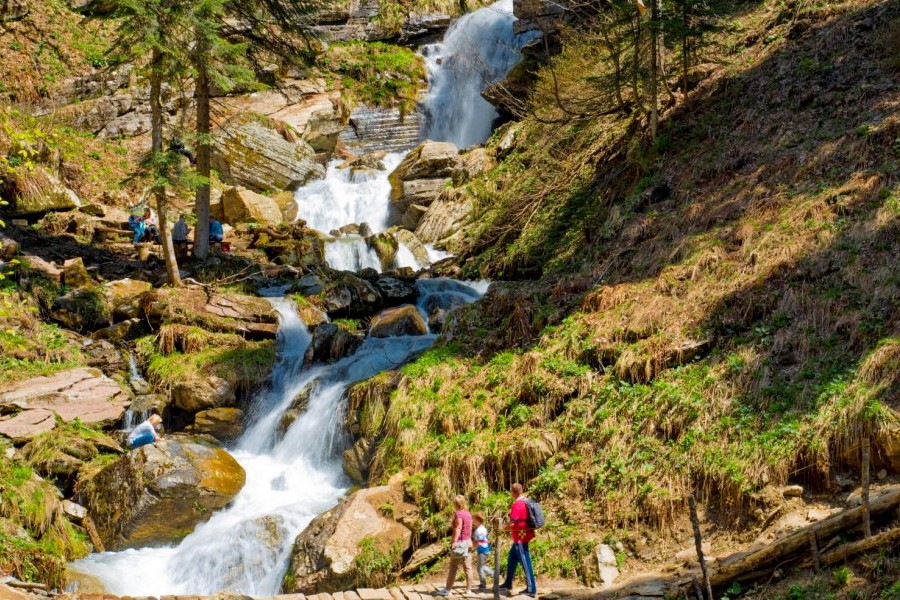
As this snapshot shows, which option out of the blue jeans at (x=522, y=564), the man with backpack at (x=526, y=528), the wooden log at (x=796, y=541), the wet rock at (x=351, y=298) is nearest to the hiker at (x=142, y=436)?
the wet rock at (x=351, y=298)

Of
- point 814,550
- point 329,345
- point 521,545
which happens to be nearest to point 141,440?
point 329,345

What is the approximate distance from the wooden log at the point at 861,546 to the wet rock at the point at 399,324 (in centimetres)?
1099

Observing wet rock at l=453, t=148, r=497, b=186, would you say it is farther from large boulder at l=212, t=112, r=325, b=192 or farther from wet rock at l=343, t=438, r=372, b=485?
wet rock at l=343, t=438, r=372, b=485

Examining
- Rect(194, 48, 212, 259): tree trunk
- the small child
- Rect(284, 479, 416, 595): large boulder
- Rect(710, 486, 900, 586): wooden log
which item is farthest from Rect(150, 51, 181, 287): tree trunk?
Rect(710, 486, 900, 586): wooden log

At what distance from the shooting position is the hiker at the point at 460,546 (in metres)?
9.10

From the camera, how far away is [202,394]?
47.6 feet

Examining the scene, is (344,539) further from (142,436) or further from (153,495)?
(142,436)

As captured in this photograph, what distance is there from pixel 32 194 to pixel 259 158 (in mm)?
7438

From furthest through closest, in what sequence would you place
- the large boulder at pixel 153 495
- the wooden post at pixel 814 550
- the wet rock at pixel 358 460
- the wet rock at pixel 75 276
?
the wet rock at pixel 75 276, the wet rock at pixel 358 460, the large boulder at pixel 153 495, the wooden post at pixel 814 550

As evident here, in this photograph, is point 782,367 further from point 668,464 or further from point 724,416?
point 668,464

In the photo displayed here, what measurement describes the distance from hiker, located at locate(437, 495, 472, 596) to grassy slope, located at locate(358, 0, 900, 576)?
989mm

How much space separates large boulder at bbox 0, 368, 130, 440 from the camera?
41.7 ft

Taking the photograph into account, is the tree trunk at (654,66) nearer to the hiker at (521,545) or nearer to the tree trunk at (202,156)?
the tree trunk at (202,156)

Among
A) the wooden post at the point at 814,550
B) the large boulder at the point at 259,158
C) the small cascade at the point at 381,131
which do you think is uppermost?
the small cascade at the point at 381,131
